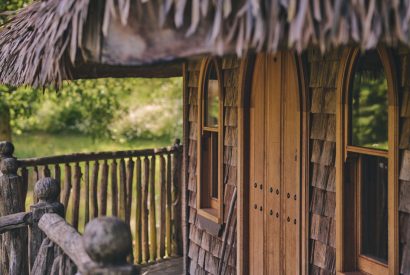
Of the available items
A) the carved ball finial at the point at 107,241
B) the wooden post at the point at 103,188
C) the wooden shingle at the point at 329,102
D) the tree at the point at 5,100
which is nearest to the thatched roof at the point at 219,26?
the carved ball finial at the point at 107,241

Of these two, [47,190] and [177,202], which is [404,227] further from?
[177,202]

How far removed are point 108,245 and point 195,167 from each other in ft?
15.4

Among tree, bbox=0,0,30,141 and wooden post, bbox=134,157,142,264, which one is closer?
wooden post, bbox=134,157,142,264

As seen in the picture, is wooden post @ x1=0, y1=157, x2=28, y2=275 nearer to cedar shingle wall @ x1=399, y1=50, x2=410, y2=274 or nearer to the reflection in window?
cedar shingle wall @ x1=399, y1=50, x2=410, y2=274

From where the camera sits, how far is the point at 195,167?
25.4 feet

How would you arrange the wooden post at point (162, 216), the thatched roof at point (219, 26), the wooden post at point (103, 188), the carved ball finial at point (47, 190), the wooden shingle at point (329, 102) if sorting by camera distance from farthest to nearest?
the wooden post at point (162, 216) < the wooden post at point (103, 188) < the wooden shingle at point (329, 102) < the carved ball finial at point (47, 190) < the thatched roof at point (219, 26)

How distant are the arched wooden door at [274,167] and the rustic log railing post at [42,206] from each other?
5.85ft

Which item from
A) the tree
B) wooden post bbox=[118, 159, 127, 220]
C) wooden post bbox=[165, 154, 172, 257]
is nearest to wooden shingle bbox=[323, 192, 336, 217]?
wooden post bbox=[118, 159, 127, 220]

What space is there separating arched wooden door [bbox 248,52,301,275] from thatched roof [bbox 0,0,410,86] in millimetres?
2233

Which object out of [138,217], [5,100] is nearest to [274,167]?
[138,217]

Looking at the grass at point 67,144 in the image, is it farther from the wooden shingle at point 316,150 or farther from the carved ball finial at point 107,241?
the carved ball finial at point 107,241

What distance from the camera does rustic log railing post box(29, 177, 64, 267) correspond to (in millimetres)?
5004

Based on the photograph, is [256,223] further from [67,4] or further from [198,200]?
[67,4]

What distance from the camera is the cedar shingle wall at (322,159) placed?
513 cm
